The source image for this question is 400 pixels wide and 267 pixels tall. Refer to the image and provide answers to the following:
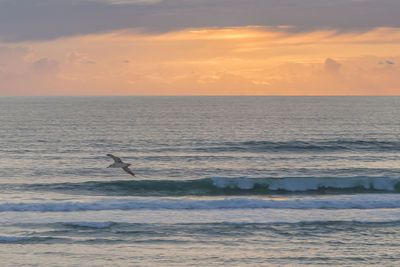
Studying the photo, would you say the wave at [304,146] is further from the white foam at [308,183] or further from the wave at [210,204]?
the wave at [210,204]

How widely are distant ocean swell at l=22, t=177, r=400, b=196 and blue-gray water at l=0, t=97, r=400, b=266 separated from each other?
8 centimetres

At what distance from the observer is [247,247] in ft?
81.2

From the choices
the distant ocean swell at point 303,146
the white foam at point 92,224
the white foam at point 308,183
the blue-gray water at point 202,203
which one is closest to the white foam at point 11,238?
the blue-gray water at point 202,203

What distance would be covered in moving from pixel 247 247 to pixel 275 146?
3680 centimetres

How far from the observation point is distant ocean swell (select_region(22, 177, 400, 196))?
39031mm

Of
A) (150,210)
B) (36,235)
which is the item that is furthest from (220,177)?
(36,235)

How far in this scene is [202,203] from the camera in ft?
113

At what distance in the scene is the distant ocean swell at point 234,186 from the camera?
39.0 metres

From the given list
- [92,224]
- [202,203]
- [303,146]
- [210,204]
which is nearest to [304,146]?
[303,146]

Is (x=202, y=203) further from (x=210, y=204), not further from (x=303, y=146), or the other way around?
(x=303, y=146)

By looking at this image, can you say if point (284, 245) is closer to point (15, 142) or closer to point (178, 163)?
point (178, 163)

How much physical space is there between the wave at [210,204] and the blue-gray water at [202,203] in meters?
0.07

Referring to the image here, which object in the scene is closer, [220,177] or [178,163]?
[220,177]

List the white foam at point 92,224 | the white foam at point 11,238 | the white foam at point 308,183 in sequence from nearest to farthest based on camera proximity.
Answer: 1. the white foam at point 11,238
2. the white foam at point 92,224
3. the white foam at point 308,183
